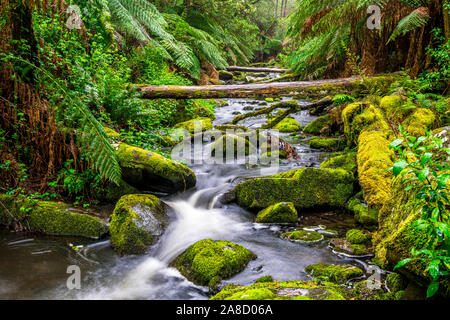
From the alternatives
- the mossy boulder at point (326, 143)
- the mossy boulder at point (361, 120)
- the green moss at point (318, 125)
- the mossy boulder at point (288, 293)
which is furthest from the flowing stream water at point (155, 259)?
the green moss at point (318, 125)

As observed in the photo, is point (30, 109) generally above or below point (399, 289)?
above

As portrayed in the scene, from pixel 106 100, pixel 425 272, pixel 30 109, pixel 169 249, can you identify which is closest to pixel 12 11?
pixel 30 109

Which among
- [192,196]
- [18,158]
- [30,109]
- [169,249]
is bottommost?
[169,249]

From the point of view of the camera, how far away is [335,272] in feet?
8.34

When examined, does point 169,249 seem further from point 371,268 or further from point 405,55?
point 405,55

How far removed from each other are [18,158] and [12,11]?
5.48ft

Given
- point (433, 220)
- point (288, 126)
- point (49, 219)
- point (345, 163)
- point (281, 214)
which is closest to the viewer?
point (433, 220)

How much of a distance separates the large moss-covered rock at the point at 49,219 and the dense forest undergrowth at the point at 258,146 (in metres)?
0.01

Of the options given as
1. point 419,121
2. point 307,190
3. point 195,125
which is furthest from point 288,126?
point 307,190

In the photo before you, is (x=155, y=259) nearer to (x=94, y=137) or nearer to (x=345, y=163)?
(x=94, y=137)

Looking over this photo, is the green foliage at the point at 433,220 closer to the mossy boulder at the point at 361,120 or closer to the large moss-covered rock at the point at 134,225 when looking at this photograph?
the large moss-covered rock at the point at 134,225

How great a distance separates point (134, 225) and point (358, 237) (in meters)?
2.56

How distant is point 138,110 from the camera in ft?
17.2

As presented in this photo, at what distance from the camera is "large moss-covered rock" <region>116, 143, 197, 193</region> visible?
4.00 metres
